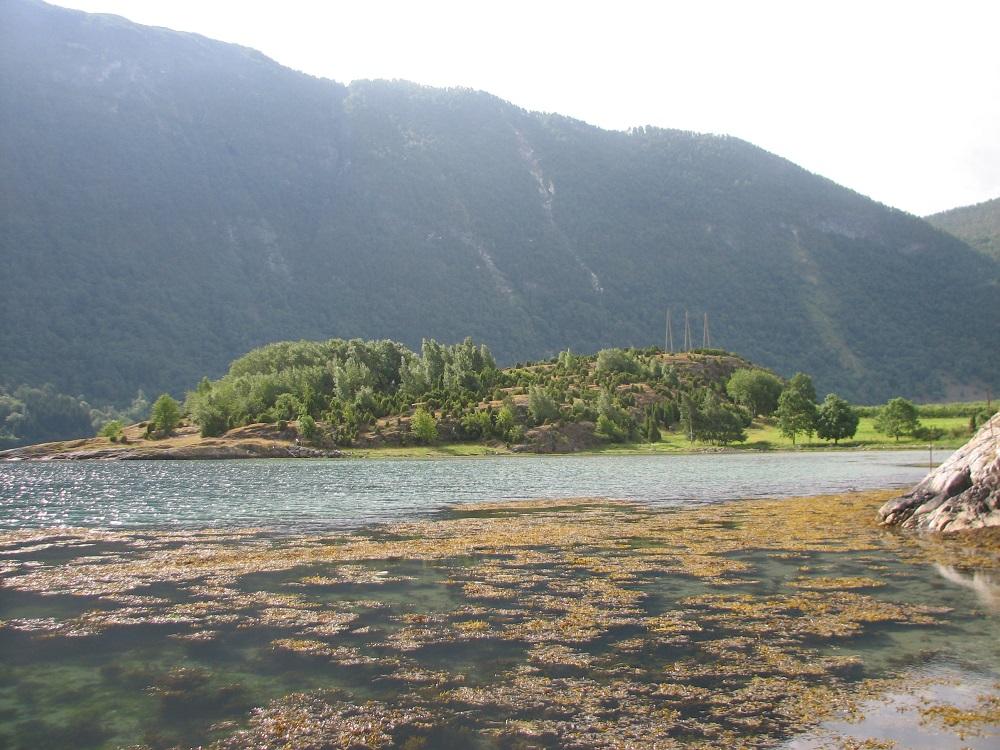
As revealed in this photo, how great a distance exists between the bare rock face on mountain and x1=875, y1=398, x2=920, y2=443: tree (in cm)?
11729

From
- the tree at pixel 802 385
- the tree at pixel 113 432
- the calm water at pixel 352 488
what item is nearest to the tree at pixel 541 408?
the calm water at pixel 352 488

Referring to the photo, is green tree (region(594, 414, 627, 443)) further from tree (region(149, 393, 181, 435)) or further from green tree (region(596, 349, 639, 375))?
tree (region(149, 393, 181, 435))

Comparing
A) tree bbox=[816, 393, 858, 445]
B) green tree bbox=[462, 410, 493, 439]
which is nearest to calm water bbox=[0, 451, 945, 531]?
green tree bbox=[462, 410, 493, 439]

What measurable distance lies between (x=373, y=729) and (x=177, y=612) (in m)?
10.3

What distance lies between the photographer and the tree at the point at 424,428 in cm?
14225

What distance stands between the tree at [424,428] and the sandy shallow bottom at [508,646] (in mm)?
109626

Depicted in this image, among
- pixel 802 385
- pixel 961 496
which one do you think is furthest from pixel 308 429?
pixel 961 496

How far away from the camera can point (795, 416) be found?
144000 millimetres

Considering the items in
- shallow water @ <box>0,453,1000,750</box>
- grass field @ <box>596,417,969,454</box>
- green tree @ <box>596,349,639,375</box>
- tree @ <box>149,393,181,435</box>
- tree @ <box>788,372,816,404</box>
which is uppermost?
green tree @ <box>596,349,639,375</box>

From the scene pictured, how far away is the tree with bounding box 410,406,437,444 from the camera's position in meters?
142

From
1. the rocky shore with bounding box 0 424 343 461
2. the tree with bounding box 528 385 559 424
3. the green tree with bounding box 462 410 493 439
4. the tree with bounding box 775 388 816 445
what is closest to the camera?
the rocky shore with bounding box 0 424 343 461

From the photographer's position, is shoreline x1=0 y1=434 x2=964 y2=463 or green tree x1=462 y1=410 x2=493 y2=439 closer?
shoreline x1=0 y1=434 x2=964 y2=463

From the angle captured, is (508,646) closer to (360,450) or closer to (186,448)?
(360,450)

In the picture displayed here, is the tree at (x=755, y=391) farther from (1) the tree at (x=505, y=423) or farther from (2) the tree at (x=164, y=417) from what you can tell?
(2) the tree at (x=164, y=417)
